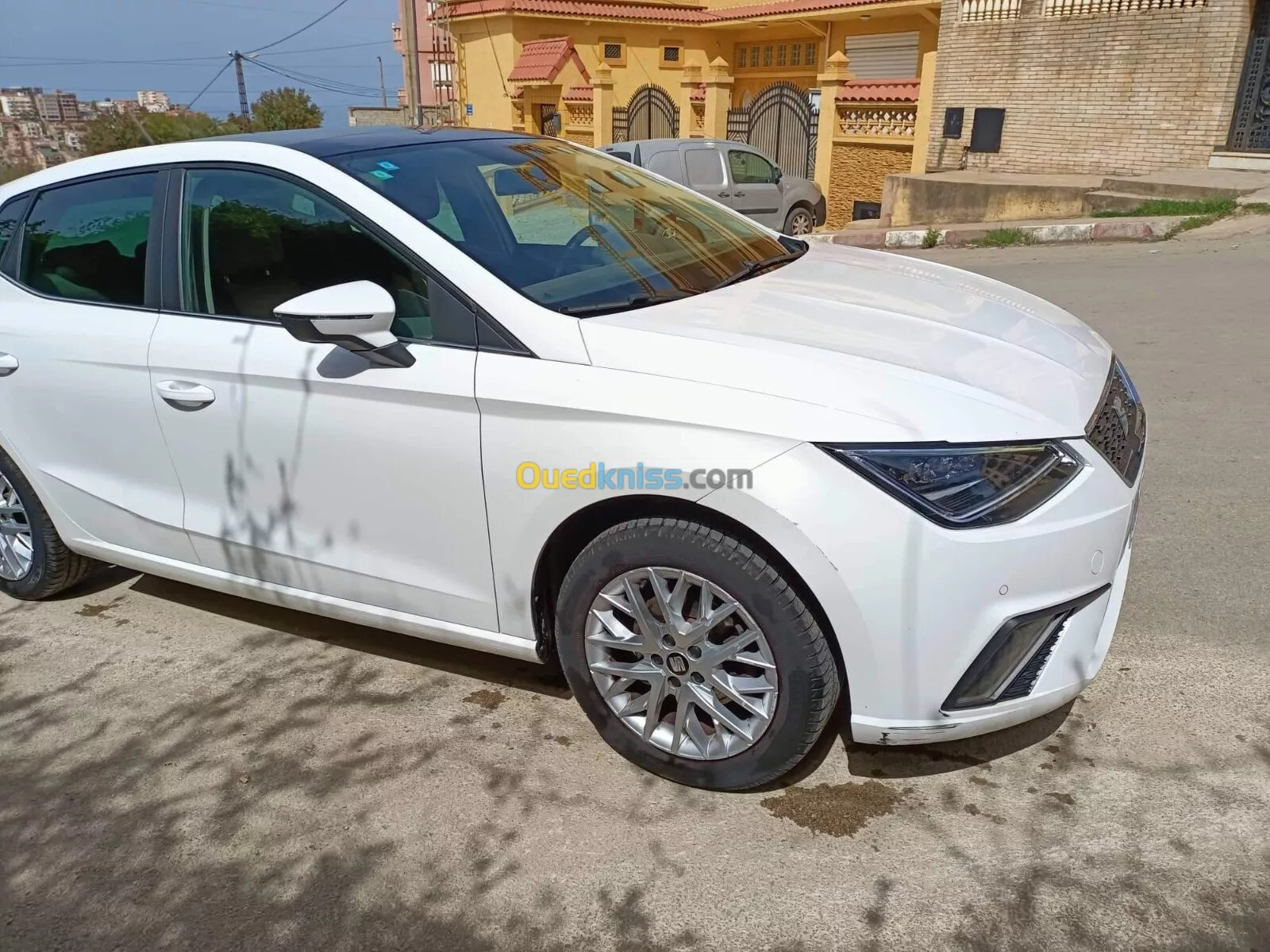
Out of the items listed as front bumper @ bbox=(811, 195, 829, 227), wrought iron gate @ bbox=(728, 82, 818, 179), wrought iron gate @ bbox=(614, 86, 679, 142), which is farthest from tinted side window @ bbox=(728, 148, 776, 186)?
wrought iron gate @ bbox=(614, 86, 679, 142)

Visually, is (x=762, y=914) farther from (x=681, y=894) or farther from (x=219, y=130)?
(x=219, y=130)

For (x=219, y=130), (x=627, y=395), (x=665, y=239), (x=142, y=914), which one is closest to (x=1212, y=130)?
(x=665, y=239)

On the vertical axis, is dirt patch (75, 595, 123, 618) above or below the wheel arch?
below

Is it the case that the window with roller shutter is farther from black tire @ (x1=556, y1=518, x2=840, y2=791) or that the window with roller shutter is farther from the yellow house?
black tire @ (x1=556, y1=518, x2=840, y2=791)

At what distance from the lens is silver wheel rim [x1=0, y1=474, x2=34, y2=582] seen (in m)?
4.00

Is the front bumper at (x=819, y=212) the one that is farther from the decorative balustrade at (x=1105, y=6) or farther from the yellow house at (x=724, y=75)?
the decorative balustrade at (x=1105, y=6)

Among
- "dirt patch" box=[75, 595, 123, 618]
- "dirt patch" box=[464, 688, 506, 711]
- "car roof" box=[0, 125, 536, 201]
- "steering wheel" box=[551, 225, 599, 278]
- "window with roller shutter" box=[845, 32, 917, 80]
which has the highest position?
"window with roller shutter" box=[845, 32, 917, 80]

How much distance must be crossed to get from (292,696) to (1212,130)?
15121 mm

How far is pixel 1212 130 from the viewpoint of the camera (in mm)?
13969

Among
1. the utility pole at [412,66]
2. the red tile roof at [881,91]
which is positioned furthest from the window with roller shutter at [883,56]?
the utility pole at [412,66]

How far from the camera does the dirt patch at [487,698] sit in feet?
10.7

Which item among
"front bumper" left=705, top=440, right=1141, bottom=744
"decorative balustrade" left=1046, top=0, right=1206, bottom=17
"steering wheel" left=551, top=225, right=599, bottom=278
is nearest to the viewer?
"front bumper" left=705, top=440, right=1141, bottom=744

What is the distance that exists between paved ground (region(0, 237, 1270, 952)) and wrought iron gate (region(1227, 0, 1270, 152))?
13060 mm

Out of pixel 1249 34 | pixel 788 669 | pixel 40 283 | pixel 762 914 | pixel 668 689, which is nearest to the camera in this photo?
pixel 762 914
